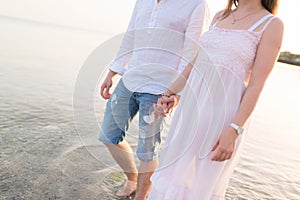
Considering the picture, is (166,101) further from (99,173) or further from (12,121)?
(12,121)

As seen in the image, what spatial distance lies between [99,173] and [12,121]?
1423 mm

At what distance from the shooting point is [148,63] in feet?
6.62

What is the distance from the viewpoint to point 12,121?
370 centimetres

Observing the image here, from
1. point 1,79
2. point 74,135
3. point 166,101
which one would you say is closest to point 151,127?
point 166,101

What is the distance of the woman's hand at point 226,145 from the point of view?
1.50 m

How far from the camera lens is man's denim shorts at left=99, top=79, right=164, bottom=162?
6.66 feet

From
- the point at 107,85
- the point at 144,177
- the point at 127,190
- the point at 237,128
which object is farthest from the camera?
the point at 127,190

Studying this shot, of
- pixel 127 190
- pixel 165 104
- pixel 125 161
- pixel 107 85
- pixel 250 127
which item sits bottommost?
pixel 250 127

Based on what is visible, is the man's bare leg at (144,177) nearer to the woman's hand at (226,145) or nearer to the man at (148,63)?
the man at (148,63)

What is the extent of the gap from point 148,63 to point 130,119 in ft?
1.41

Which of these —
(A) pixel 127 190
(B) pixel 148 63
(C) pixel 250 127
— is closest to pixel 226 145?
(B) pixel 148 63

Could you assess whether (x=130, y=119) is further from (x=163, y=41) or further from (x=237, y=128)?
(x=237, y=128)

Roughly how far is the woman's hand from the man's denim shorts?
0.55 m

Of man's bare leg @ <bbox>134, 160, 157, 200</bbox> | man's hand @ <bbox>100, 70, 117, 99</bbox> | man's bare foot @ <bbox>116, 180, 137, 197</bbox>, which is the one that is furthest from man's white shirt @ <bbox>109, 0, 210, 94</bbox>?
man's bare foot @ <bbox>116, 180, 137, 197</bbox>
